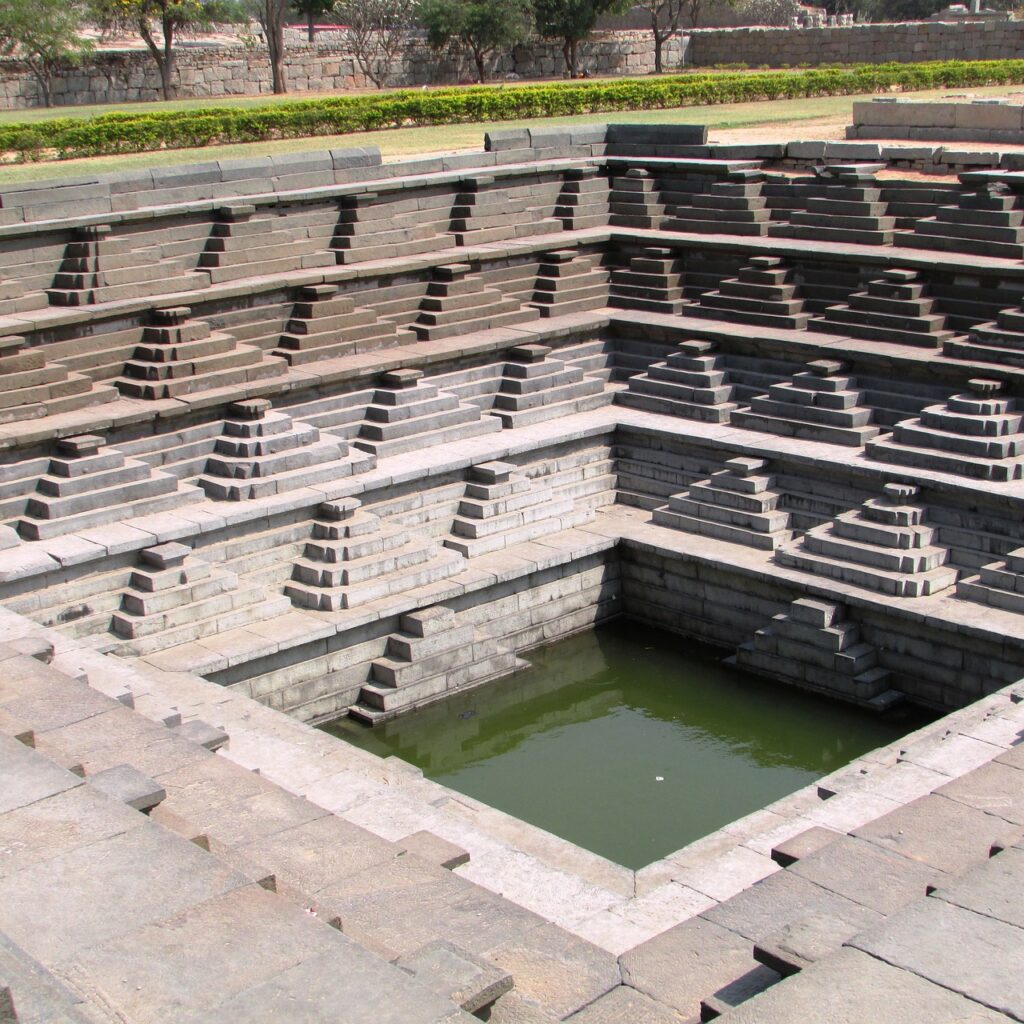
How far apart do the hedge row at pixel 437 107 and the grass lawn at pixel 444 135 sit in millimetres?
283

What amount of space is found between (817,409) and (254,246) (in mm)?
6093

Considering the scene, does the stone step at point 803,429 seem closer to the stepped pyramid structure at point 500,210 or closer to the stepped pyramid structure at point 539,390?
the stepped pyramid structure at point 539,390

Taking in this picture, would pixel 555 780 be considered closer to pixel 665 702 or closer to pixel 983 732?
pixel 665 702

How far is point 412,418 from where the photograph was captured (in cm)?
1477

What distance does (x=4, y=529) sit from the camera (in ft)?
39.0

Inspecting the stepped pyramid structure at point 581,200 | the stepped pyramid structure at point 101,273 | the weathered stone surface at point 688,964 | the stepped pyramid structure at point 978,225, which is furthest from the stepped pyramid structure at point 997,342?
the weathered stone surface at point 688,964

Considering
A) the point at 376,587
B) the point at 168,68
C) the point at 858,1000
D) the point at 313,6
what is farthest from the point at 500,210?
the point at 313,6

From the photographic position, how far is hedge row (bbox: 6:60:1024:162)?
18375 mm

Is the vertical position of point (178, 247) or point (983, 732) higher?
point (178, 247)

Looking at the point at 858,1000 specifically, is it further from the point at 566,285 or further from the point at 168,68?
the point at 168,68

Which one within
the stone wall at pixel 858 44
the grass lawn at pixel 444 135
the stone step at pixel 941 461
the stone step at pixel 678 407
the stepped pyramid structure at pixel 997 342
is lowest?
the stone step at pixel 941 461

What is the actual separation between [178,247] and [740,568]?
21.1ft

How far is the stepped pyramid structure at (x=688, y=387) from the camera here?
15773 millimetres

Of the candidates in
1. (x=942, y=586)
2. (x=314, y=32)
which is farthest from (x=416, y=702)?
(x=314, y=32)
